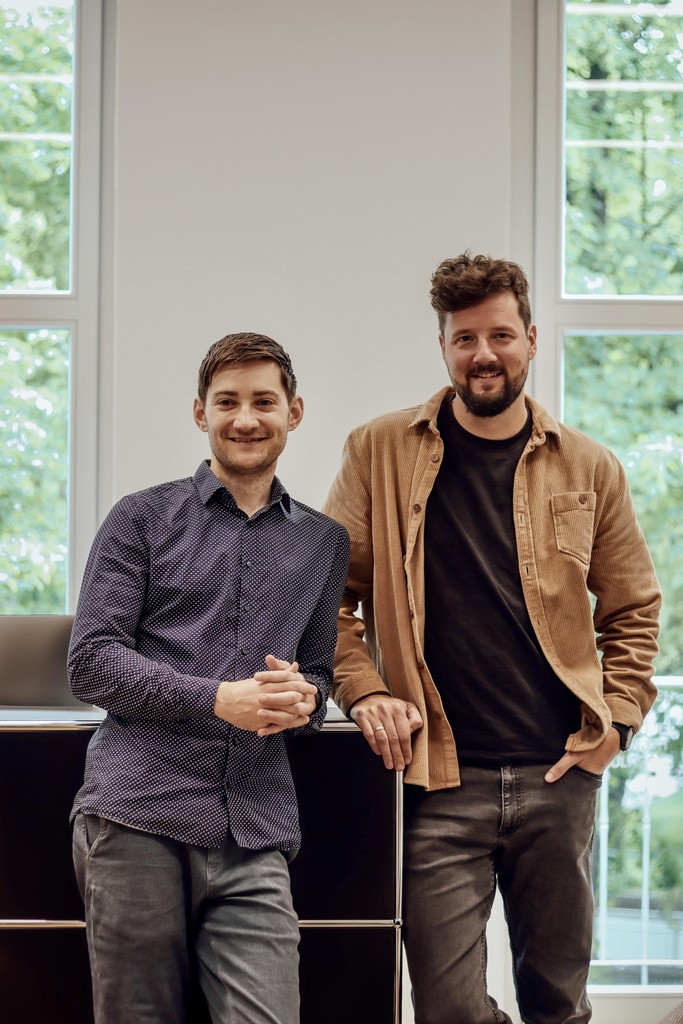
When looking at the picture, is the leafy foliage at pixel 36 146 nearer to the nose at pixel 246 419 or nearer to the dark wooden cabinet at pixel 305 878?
the nose at pixel 246 419

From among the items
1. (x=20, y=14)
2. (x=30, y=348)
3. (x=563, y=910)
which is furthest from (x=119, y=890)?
(x=20, y=14)

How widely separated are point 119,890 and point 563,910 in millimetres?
901

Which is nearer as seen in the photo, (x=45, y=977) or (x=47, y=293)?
(x=45, y=977)

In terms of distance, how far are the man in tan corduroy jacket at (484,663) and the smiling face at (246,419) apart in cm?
31

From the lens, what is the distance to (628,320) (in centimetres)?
314

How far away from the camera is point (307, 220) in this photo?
2955 millimetres

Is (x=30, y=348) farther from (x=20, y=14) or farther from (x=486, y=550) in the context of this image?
(x=486, y=550)

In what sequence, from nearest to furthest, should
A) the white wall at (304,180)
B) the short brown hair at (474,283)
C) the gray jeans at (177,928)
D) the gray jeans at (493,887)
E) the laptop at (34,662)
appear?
the gray jeans at (177,928), the gray jeans at (493,887), the short brown hair at (474,283), the laptop at (34,662), the white wall at (304,180)

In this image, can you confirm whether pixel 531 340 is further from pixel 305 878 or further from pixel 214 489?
pixel 305 878

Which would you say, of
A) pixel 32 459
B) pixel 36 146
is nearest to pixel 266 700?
pixel 32 459

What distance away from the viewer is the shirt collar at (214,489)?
1850 mm

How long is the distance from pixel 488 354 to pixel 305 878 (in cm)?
110

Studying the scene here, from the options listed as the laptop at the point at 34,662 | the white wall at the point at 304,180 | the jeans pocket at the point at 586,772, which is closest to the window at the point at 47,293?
the white wall at the point at 304,180

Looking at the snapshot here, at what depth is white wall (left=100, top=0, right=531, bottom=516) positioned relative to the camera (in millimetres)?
2943
